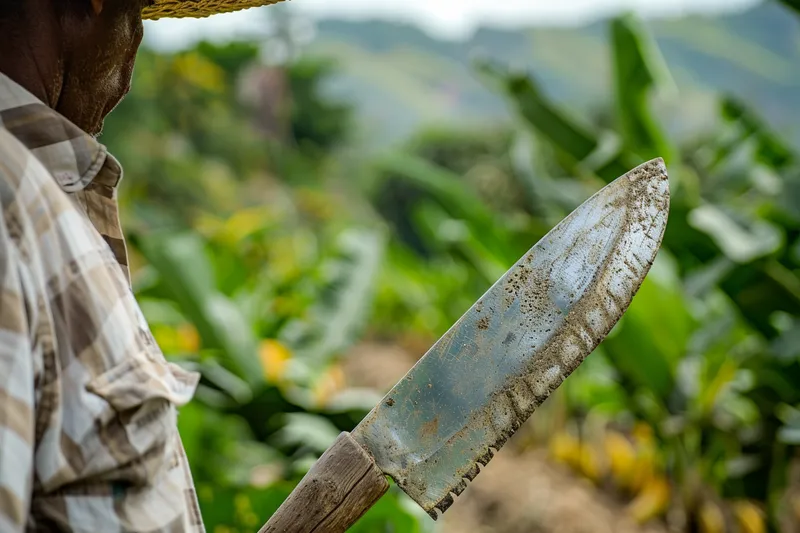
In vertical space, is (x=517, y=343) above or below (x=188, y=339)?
above

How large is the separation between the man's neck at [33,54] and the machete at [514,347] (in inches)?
14.7

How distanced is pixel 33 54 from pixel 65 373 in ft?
0.80

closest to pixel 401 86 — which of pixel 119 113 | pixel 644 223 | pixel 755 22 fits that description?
pixel 755 22

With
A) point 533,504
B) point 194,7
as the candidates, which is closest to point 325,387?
point 533,504

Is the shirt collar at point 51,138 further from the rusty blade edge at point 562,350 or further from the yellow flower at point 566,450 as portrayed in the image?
the yellow flower at point 566,450

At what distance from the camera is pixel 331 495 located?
0.71 metres

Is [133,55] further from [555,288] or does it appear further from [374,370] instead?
[374,370]

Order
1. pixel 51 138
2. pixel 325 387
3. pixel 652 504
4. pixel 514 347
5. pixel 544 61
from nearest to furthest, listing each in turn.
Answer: pixel 51 138 < pixel 514 347 < pixel 652 504 < pixel 325 387 < pixel 544 61

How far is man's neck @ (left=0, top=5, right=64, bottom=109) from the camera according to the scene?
618 millimetres

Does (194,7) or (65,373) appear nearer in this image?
(65,373)

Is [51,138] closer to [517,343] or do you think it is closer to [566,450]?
[517,343]

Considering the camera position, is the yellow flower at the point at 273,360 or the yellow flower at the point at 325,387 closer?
the yellow flower at the point at 273,360

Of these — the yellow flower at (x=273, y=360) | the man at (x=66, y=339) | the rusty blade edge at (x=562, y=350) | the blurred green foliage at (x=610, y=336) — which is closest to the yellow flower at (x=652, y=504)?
the blurred green foliage at (x=610, y=336)

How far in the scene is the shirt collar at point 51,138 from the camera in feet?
1.99
